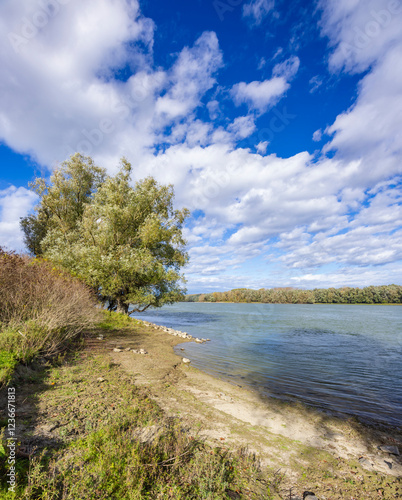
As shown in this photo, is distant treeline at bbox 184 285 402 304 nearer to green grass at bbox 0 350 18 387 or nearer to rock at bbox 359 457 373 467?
green grass at bbox 0 350 18 387

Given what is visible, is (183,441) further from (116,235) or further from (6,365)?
(116,235)

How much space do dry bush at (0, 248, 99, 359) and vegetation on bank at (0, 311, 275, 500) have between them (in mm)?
1709

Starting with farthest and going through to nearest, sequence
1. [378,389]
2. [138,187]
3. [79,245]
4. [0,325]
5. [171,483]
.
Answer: [138,187], [79,245], [378,389], [0,325], [171,483]

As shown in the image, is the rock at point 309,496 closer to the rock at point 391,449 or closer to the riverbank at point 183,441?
the riverbank at point 183,441

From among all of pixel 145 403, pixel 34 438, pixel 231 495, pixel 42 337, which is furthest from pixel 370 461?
pixel 42 337

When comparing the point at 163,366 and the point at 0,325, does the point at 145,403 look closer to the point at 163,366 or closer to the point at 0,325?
the point at 163,366

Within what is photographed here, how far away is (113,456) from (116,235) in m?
20.8

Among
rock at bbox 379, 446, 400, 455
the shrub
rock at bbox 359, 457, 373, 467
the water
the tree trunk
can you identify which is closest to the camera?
→ rock at bbox 359, 457, 373, 467

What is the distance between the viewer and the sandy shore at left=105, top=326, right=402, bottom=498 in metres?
5.17

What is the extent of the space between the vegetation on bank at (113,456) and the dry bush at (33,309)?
1.71 m

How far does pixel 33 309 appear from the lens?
9750mm

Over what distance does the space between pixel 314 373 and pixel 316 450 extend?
8.08 metres

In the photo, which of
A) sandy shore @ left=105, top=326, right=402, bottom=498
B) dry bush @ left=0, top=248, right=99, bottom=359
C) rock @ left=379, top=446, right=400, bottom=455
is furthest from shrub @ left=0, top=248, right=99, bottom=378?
rock @ left=379, top=446, right=400, bottom=455

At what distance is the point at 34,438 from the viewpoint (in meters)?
4.46
